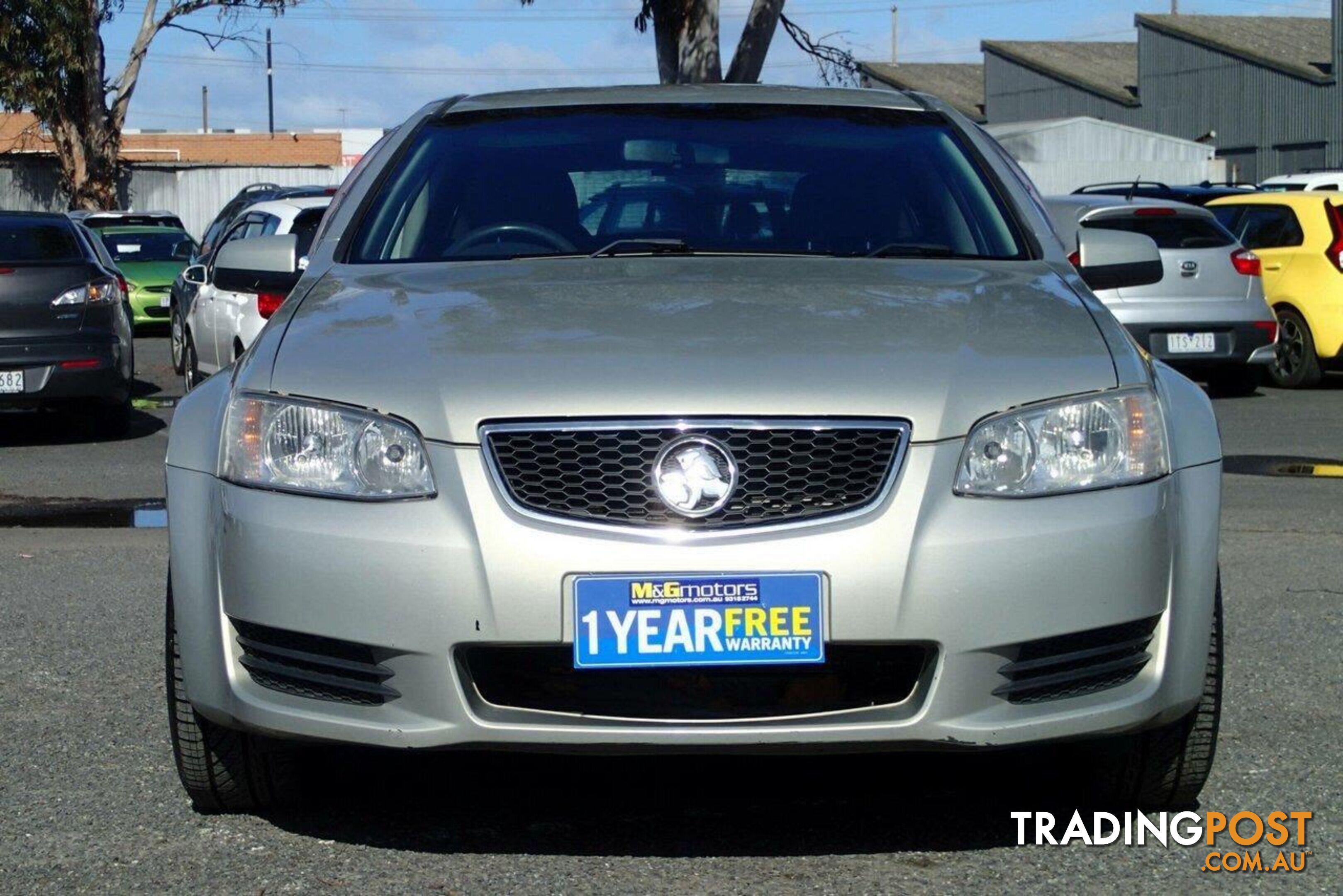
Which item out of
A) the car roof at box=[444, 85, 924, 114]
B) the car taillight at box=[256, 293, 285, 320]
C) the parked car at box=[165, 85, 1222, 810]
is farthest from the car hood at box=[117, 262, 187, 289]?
the parked car at box=[165, 85, 1222, 810]

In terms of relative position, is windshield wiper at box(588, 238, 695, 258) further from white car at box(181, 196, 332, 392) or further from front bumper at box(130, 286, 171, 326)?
front bumper at box(130, 286, 171, 326)

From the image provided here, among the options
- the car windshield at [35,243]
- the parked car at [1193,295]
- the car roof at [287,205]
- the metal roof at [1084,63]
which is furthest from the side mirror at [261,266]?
the metal roof at [1084,63]

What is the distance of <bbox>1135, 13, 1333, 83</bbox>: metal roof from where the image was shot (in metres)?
54.8

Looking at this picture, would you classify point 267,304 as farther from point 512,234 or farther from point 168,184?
point 168,184

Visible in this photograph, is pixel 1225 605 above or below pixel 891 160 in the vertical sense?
below

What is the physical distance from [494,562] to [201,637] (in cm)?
65

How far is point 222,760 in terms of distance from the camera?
4.02 meters

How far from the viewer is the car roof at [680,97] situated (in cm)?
536

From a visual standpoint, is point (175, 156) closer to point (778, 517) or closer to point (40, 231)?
point (40, 231)

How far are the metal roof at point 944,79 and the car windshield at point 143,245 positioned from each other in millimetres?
47661

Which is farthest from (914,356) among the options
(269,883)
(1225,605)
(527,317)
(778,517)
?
(1225,605)

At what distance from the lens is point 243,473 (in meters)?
3.72

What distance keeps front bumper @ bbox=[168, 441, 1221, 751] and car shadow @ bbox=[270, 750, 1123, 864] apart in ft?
1.26

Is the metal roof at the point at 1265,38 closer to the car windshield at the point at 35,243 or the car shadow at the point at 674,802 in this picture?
the car windshield at the point at 35,243
